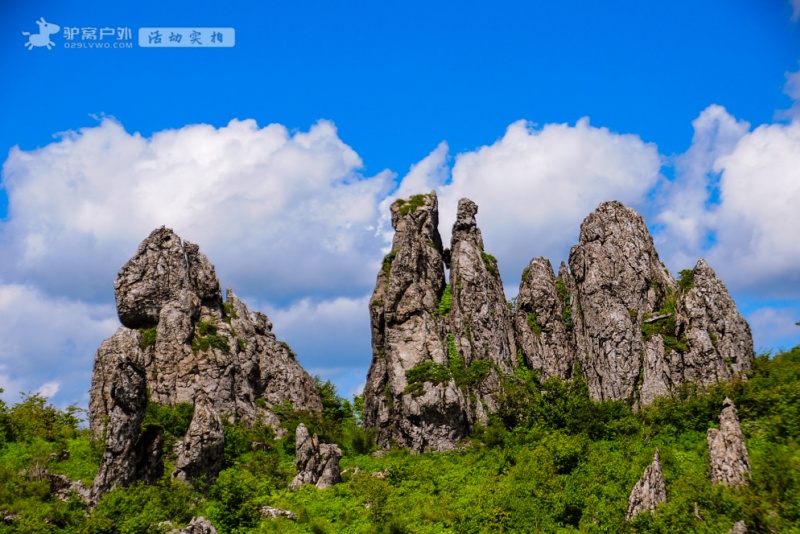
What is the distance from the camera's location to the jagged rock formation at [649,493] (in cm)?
2691

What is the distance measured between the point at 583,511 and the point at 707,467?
551 cm

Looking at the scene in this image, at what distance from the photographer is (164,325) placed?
174 ft

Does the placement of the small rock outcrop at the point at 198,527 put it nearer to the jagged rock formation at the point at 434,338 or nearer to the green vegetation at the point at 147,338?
the jagged rock formation at the point at 434,338

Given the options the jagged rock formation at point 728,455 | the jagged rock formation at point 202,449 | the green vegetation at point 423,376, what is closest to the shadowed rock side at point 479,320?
the green vegetation at point 423,376

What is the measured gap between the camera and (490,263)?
58.3 metres

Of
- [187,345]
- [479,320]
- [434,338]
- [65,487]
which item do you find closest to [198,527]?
[65,487]

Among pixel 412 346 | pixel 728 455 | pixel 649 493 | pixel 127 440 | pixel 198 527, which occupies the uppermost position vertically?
pixel 412 346

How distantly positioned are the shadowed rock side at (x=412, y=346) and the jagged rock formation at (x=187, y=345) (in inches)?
360

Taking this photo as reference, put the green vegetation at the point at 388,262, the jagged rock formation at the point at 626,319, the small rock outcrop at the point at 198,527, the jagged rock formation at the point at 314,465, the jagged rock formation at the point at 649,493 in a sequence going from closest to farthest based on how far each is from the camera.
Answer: the jagged rock formation at the point at 649,493 → the small rock outcrop at the point at 198,527 → the jagged rock formation at the point at 314,465 → the jagged rock formation at the point at 626,319 → the green vegetation at the point at 388,262

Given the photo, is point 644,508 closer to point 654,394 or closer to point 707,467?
point 707,467

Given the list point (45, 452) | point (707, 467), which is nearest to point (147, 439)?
point (45, 452)

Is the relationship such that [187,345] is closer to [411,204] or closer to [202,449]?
[202,449]

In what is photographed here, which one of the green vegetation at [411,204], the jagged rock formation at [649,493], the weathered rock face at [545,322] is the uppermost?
the green vegetation at [411,204]

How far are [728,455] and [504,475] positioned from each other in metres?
14.8
